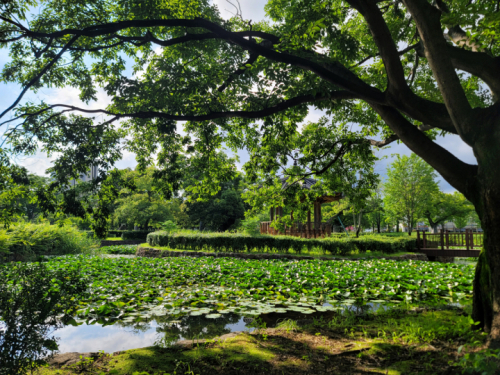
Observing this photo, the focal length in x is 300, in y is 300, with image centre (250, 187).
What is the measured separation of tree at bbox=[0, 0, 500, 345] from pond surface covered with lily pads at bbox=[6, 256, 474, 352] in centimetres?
265

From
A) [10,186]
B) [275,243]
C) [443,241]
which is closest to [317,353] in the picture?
[10,186]

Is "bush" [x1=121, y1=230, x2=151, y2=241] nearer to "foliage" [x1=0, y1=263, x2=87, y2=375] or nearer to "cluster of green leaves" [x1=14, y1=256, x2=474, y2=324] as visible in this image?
"cluster of green leaves" [x1=14, y1=256, x2=474, y2=324]

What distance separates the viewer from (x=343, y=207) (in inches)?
927

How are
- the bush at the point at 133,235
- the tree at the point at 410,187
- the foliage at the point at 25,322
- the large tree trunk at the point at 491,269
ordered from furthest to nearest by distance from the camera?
the bush at the point at 133,235 → the tree at the point at 410,187 → the large tree trunk at the point at 491,269 → the foliage at the point at 25,322

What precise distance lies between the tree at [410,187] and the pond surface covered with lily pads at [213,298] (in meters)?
23.1

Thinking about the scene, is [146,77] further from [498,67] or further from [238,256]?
[238,256]

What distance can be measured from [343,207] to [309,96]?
1934cm

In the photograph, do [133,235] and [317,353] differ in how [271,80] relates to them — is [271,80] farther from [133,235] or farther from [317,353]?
[133,235]

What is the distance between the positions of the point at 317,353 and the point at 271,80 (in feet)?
16.7

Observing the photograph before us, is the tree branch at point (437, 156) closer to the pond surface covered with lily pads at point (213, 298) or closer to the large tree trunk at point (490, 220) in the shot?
the large tree trunk at point (490, 220)

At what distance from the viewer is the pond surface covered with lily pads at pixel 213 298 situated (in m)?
5.09

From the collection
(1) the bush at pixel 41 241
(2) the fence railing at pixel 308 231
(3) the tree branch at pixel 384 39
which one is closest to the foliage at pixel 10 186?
(1) the bush at pixel 41 241

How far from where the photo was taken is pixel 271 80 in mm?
6355

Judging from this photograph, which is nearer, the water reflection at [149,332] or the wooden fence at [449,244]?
the water reflection at [149,332]
